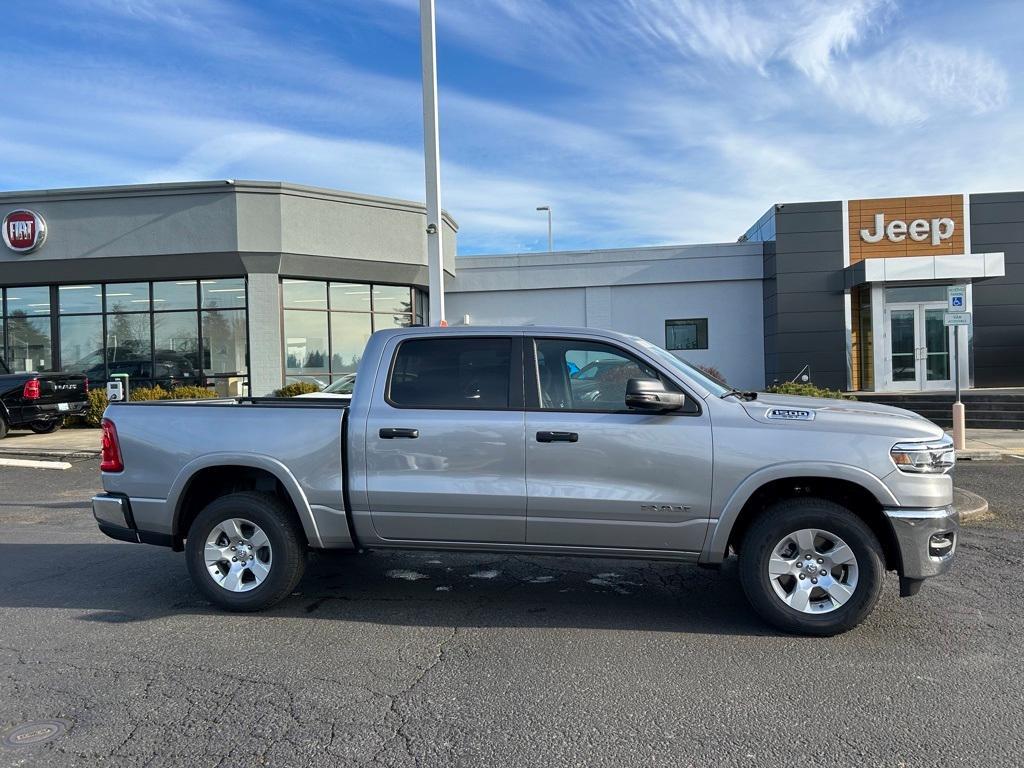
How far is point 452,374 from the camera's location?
5.11 metres

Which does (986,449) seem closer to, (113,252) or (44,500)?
(44,500)

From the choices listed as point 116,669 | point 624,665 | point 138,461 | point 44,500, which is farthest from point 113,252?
point 624,665

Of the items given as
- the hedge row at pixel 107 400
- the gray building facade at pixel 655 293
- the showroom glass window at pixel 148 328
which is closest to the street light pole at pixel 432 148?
the hedge row at pixel 107 400

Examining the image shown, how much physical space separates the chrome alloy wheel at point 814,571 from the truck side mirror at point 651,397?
1046mm

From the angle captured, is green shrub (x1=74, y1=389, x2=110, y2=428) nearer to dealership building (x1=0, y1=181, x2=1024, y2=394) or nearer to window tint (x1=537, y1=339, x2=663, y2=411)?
dealership building (x1=0, y1=181, x2=1024, y2=394)

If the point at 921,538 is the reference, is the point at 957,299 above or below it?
above

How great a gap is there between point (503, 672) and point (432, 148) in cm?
922

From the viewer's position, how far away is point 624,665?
4.20 meters

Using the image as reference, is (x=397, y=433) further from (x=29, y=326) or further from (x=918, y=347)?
(x=29, y=326)

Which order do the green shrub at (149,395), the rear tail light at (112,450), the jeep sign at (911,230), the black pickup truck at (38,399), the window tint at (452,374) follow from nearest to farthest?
the window tint at (452,374) < the rear tail light at (112,450) < the black pickup truck at (38,399) < the green shrub at (149,395) < the jeep sign at (911,230)

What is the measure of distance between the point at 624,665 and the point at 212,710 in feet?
6.96

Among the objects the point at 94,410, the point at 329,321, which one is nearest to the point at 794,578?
the point at 94,410

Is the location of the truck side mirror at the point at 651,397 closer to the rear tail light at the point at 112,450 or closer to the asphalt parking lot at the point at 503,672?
the asphalt parking lot at the point at 503,672

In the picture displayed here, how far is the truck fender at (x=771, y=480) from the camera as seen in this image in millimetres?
4457
